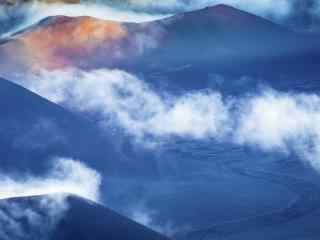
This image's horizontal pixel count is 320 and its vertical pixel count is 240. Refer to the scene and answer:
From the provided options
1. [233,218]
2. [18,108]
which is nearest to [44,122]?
[18,108]

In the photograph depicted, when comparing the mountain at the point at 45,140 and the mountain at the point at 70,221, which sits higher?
the mountain at the point at 45,140

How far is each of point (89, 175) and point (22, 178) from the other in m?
3.33

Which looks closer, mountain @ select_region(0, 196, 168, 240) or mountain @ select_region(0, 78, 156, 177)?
mountain @ select_region(0, 196, 168, 240)

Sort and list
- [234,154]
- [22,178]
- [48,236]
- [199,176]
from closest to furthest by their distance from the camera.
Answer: [48,236]
[22,178]
[199,176]
[234,154]

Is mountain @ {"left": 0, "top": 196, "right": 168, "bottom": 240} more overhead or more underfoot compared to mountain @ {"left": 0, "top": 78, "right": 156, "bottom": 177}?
more underfoot

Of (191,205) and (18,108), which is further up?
(18,108)

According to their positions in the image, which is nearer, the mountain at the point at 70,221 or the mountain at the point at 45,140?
the mountain at the point at 70,221

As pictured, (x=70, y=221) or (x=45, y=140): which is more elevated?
(x=45, y=140)

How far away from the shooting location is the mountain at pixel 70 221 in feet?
59.7

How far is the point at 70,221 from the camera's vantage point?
1862 centimetres

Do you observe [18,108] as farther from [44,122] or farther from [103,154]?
[103,154]

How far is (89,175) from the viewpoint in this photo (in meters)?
29.2

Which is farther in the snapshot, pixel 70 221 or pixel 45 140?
pixel 45 140

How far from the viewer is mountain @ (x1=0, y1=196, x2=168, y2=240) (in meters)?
18.2
